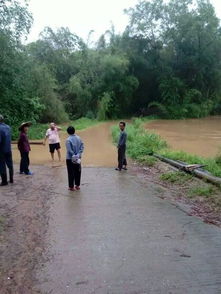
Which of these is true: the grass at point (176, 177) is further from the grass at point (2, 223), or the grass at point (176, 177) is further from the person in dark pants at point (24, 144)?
the grass at point (2, 223)

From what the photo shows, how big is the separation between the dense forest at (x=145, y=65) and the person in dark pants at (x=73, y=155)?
3202 centimetres

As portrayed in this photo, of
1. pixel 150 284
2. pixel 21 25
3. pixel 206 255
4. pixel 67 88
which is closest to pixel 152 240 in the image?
pixel 206 255

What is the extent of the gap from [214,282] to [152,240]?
1.60 metres

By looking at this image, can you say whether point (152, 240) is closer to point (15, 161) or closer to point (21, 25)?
point (15, 161)

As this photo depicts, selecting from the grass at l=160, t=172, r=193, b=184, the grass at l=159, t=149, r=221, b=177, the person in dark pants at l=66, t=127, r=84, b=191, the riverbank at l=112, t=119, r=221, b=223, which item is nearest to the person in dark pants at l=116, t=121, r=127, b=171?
the riverbank at l=112, t=119, r=221, b=223

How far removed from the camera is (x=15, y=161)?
52.7 feet

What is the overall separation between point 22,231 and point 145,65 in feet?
144

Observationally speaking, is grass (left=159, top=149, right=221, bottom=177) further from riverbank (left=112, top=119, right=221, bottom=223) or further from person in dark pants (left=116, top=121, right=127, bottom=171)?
person in dark pants (left=116, top=121, right=127, bottom=171)

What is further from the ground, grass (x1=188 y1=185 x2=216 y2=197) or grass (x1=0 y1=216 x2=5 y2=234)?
grass (x1=0 y1=216 x2=5 y2=234)

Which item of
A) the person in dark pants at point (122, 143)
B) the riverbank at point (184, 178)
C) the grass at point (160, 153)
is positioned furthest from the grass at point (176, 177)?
the person in dark pants at point (122, 143)

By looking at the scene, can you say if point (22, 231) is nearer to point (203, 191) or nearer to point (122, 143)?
point (203, 191)

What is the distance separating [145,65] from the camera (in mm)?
48969

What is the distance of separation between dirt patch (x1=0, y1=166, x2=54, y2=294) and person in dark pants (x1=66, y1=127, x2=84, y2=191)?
69 cm

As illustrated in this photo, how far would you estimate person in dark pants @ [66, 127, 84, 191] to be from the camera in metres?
9.67
